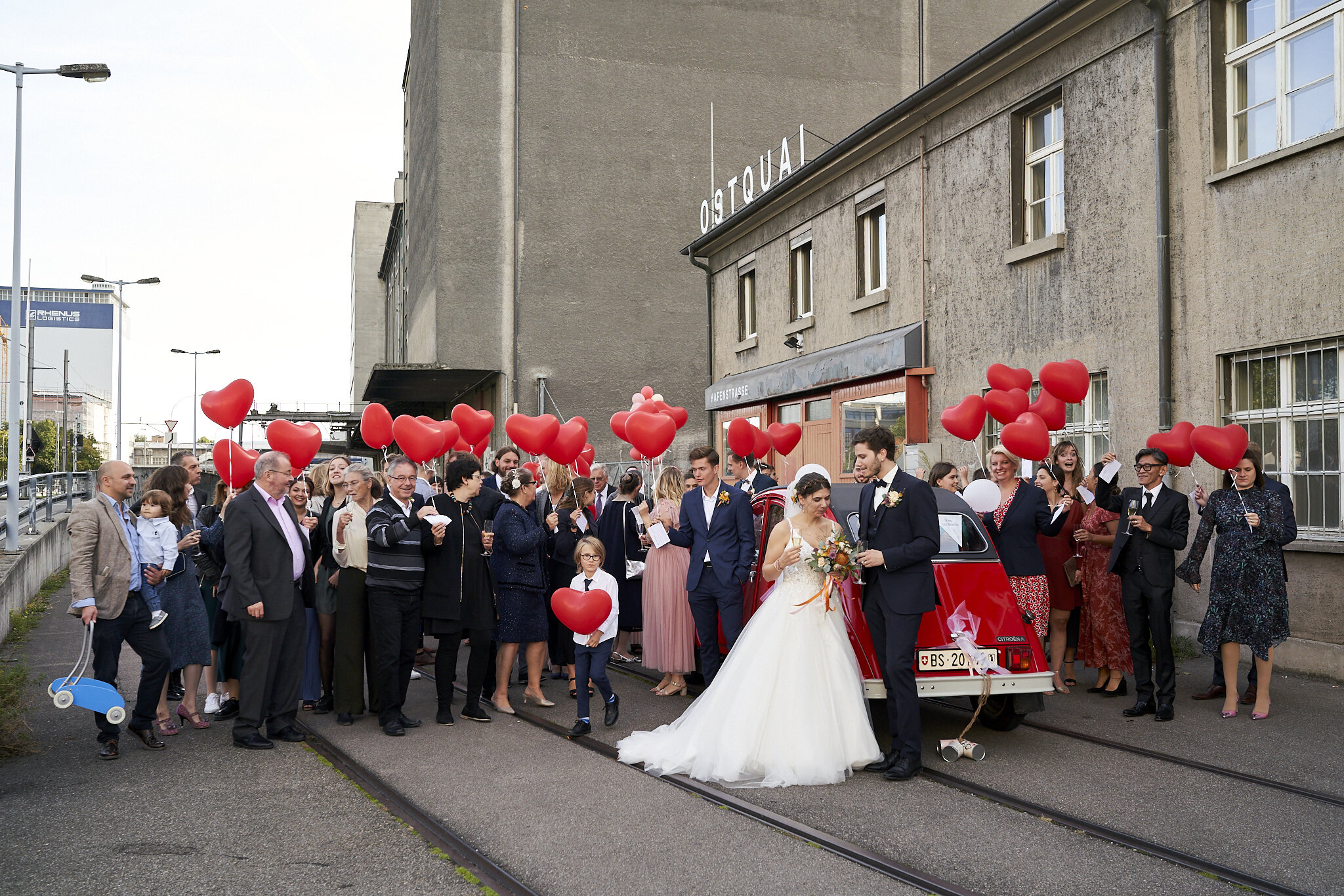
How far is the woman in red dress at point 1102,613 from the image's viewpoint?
29.7 feet

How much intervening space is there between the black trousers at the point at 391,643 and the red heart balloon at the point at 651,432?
292 centimetres

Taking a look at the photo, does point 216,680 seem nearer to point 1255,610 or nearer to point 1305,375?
point 1255,610

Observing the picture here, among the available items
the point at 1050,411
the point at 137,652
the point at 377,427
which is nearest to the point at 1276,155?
the point at 1050,411

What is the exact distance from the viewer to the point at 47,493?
21.0m

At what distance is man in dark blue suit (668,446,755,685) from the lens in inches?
333

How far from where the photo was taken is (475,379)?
35500 millimetres

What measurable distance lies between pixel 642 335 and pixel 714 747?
27525mm

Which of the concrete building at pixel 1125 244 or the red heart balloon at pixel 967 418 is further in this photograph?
the red heart balloon at pixel 967 418

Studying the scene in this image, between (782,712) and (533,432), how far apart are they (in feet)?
13.7

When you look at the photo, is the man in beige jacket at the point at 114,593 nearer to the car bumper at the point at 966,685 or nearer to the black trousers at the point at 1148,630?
the car bumper at the point at 966,685

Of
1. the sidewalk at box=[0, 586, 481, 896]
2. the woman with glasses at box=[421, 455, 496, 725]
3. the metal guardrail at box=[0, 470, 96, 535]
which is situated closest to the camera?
the sidewalk at box=[0, 586, 481, 896]

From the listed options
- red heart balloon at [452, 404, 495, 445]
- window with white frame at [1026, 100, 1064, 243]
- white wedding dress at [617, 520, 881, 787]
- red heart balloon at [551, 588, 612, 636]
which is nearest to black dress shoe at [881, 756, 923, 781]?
white wedding dress at [617, 520, 881, 787]

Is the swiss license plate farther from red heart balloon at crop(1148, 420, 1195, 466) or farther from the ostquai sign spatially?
the ostquai sign

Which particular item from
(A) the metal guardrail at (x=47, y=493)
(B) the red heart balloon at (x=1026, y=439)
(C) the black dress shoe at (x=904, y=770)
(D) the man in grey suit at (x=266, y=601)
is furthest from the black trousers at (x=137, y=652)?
(A) the metal guardrail at (x=47, y=493)
